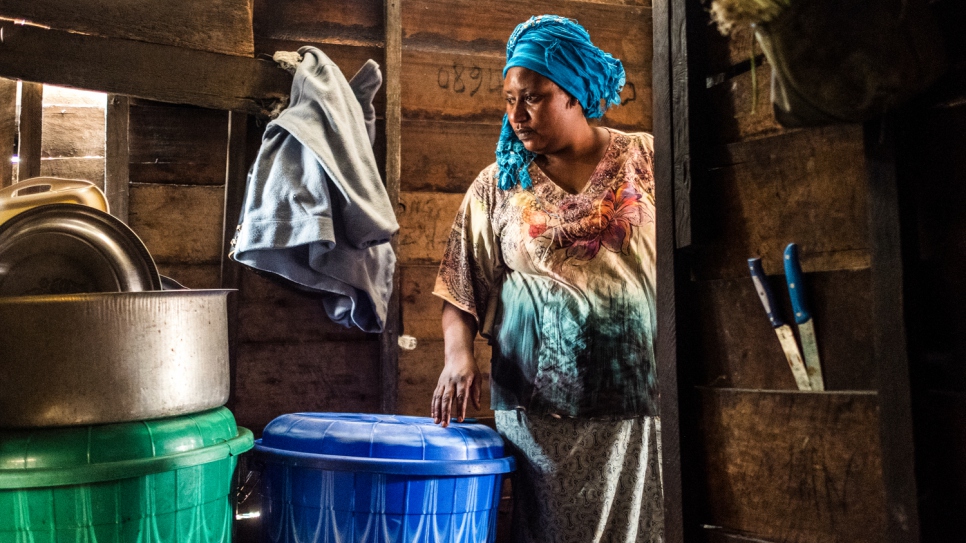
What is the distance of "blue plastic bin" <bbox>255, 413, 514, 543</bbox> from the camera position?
6.18 feet

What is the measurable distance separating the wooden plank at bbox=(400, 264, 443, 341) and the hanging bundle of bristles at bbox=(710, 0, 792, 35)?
192cm

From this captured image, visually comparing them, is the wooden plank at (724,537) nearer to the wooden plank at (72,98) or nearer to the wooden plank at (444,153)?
the wooden plank at (444,153)

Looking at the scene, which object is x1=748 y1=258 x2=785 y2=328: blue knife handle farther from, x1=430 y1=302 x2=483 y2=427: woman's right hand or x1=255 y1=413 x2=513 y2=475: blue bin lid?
x1=430 y1=302 x2=483 y2=427: woman's right hand

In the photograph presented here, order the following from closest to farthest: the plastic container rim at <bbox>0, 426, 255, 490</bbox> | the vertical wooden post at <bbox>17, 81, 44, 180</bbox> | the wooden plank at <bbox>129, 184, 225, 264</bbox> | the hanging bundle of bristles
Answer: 1. the hanging bundle of bristles
2. the plastic container rim at <bbox>0, 426, 255, 490</bbox>
3. the vertical wooden post at <bbox>17, 81, 44, 180</bbox>
4. the wooden plank at <bbox>129, 184, 225, 264</bbox>

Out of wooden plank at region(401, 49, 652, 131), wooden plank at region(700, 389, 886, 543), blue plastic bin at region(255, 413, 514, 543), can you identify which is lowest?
blue plastic bin at region(255, 413, 514, 543)

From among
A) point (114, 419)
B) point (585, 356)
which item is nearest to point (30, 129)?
point (114, 419)

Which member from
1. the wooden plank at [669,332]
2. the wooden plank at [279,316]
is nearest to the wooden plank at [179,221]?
the wooden plank at [279,316]

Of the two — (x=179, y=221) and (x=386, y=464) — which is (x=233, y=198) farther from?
(x=386, y=464)

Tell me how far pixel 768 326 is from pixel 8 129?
8.01 feet

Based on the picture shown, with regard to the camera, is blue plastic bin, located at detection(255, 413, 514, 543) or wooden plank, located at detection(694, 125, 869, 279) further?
blue plastic bin, located at detection(255, 413, 514, 543)

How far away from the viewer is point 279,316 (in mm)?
2750

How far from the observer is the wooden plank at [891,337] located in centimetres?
102

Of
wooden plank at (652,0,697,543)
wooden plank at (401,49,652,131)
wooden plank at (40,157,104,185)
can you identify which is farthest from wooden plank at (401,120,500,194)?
wooden plank at (652,0,697,543)

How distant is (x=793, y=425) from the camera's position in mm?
1188
